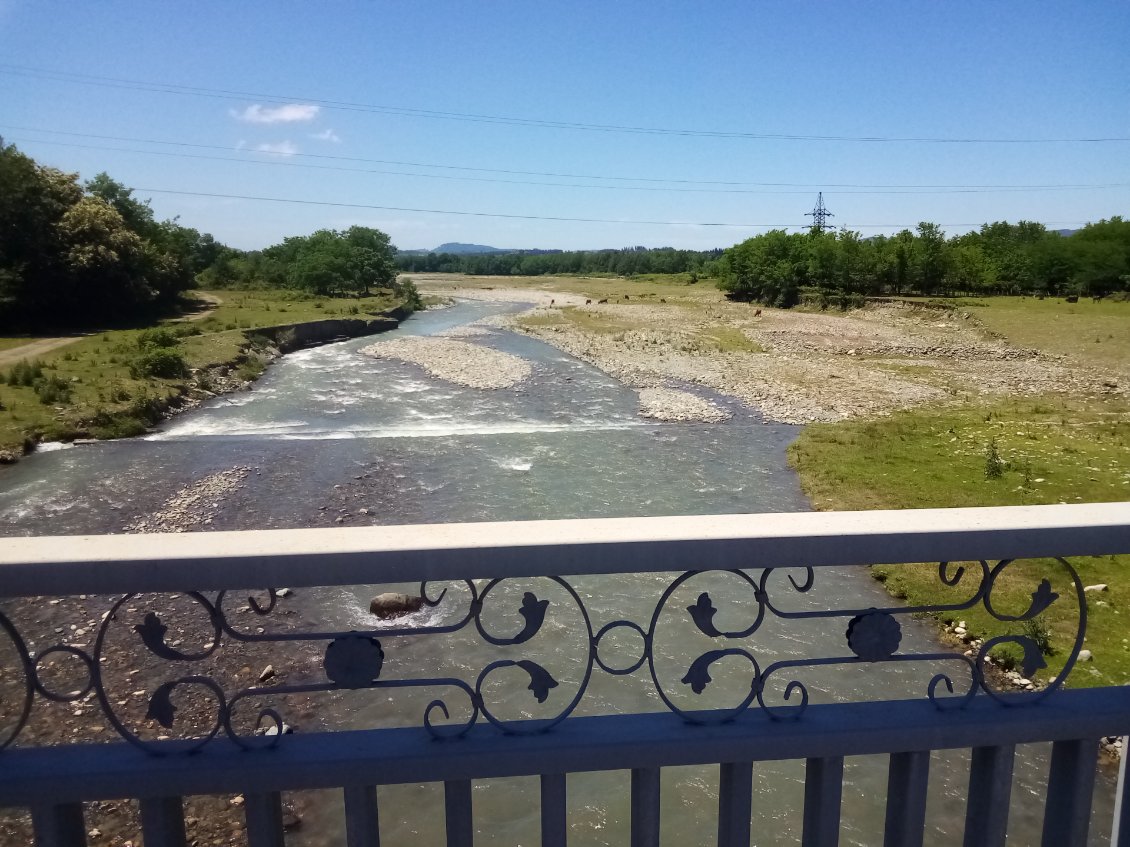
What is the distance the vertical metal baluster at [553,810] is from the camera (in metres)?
1.89

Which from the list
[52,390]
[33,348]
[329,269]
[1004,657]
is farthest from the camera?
[329,269]

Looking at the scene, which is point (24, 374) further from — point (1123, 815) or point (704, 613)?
point (1123, 815)

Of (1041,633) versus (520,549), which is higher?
(520,549)

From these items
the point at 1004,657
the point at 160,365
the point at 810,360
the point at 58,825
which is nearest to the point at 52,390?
the point at 160,365

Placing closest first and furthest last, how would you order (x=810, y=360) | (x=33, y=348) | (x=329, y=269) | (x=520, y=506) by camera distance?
(x=520, y=506)
(x=33, y=348)
(x=810, y=360)
(x=329, y=269)

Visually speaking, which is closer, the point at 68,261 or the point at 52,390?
the point at 52,390

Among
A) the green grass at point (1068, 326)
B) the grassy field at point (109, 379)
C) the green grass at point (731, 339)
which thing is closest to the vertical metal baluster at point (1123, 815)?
the grassy field at point (109, 379)

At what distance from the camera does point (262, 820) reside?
1.87 m

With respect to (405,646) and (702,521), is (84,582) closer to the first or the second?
(702,521)

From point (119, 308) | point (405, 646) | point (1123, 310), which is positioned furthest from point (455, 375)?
point (1123, 310)

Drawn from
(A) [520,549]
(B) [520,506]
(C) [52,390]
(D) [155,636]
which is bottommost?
(B) [520,506]

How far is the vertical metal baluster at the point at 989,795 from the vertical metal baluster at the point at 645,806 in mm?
828

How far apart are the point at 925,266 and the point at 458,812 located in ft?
207

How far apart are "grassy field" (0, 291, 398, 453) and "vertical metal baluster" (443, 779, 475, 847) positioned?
19213mm
